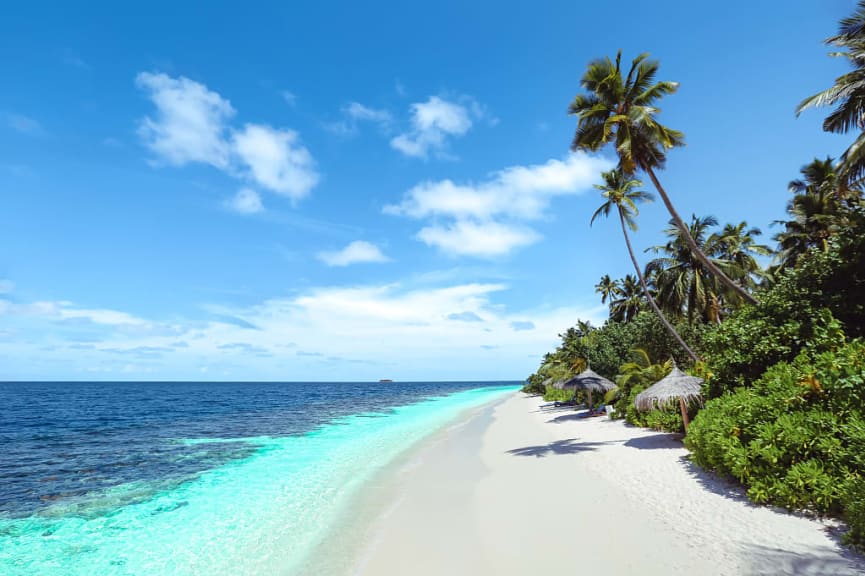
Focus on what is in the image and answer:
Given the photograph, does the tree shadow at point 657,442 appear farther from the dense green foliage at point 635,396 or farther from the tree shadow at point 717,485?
the tree shadow at point 717,485

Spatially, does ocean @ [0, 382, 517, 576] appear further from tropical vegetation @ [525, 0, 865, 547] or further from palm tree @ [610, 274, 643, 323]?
palm tree @ [610, 274, 643, 323]

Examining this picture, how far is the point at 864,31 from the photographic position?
12.1m

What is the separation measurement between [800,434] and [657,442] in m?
7.72

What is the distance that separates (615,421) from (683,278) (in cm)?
1070

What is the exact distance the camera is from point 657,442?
13.9 meters

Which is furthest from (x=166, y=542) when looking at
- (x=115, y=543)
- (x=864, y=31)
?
(x=864, y=31)

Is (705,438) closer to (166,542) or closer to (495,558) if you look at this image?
(495,558)

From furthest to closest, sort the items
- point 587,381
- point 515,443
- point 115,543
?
point 587,381 → point 515,443 → point 115,543

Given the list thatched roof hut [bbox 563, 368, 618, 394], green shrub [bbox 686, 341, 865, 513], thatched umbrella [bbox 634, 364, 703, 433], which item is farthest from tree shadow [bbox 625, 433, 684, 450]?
thatched roof hut [bbox 563, 368, 618, 394]

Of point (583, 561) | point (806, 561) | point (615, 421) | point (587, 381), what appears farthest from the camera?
point (587, 381)

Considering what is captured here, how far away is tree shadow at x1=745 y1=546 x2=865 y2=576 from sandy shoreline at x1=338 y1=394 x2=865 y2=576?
0.7 inches

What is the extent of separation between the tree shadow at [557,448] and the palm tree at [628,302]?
3769cm

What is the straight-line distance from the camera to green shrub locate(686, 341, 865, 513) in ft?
21.1

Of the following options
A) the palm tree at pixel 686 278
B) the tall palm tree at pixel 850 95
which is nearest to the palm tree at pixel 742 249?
the palm tree at pixel 686 278
